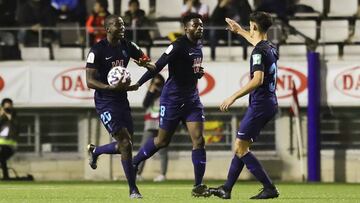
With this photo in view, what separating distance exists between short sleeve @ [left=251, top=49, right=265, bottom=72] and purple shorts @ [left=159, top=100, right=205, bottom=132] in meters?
2.35

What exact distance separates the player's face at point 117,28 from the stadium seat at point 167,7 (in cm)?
1099

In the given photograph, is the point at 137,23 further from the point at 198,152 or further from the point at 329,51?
the point at 198,152

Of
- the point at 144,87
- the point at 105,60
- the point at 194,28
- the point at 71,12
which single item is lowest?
the point at 144,87

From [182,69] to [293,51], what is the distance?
8980mm

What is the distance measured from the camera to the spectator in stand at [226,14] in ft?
80.2

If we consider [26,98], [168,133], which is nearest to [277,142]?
[26,98]

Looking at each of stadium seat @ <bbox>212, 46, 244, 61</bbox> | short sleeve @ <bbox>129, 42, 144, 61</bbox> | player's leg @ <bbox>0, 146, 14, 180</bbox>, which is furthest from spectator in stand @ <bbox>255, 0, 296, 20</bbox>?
short sleeve @ <bbox>129, 42, 144, 61</bbox>

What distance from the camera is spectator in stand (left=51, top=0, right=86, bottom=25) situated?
2527 cm

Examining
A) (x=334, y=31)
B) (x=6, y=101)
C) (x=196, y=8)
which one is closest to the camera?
(x=6, y=101)

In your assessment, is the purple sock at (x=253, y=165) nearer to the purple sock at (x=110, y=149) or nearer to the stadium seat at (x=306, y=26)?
the purple sock at (x=110, y=149)

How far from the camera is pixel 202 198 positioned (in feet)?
47.6

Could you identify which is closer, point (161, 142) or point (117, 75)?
point (117, 75)

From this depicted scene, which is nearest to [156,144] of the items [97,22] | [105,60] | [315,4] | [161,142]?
[161,142]

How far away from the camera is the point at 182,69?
A: 15.8 meters
